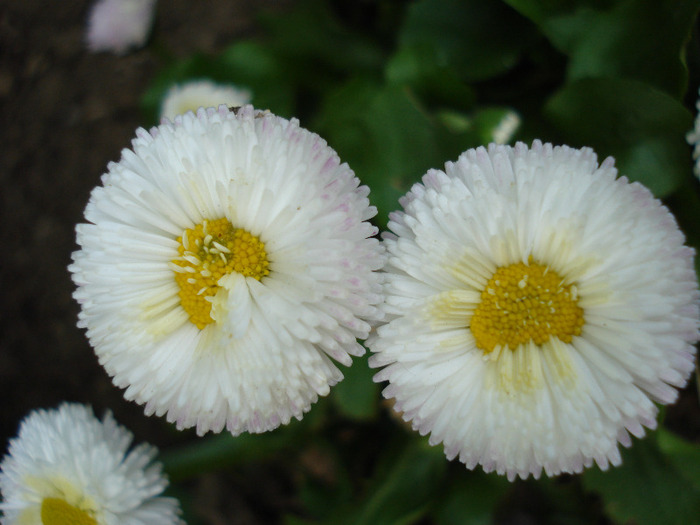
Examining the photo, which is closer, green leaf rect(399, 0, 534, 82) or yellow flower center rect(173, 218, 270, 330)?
yellow flower center rect(173, 218, 270, 330)

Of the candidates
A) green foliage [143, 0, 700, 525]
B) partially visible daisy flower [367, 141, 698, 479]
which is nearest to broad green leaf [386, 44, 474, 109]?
green foliage [143, 0, 700, 525]

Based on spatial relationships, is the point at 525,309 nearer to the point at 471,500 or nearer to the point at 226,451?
the point at 471,500

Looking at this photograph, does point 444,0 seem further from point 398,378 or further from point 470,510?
point 470,510

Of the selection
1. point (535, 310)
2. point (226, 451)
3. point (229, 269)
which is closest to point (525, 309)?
point (535, 310)

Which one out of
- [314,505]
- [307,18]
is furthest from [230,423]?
[307,18]

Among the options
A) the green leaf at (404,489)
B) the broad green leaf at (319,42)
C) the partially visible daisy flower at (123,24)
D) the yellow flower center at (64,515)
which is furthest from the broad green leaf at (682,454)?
the partially visible daisy flower at (123,24)

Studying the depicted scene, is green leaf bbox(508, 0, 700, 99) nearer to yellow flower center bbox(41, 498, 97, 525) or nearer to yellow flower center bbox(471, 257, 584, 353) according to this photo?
yellow flower center bbox(471, 257, 584, 353)
